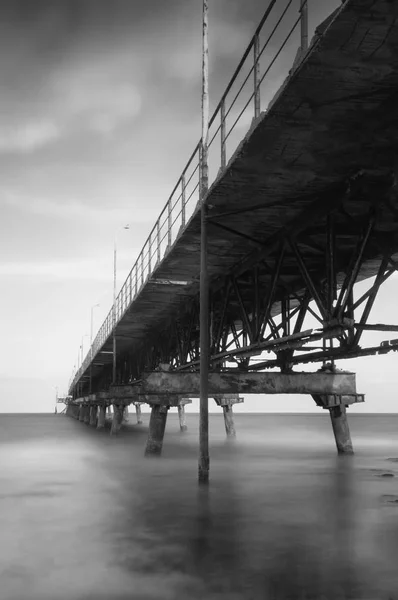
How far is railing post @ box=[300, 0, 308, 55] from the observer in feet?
25.2

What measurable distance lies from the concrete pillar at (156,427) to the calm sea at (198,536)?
3482 millimetres

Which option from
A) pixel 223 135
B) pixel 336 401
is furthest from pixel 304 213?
pixel 336 401

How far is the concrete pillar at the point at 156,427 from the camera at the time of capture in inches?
907

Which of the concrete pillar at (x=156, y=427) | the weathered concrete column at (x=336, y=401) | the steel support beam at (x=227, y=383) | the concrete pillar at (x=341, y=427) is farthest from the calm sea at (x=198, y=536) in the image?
the concrete pillar at (x=341, y=427)

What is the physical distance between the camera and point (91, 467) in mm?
22344

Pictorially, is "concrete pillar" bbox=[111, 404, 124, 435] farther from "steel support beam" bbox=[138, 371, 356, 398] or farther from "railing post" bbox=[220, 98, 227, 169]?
"railing post" bbox=[220, 98, 227, 169]

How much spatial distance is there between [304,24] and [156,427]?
1783 centimetres

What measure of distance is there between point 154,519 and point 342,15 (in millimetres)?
8872

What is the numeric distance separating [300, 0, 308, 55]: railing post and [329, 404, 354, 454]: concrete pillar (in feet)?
55.9

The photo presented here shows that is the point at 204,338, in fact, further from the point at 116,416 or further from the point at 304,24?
the point at 116,416

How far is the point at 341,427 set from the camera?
24281mm

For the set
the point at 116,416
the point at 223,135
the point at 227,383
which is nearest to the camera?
the point at 223,135

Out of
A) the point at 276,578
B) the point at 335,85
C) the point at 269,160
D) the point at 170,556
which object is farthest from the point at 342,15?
the point at 170,556

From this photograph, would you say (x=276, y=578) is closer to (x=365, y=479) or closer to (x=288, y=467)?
(x=365, y=479)
